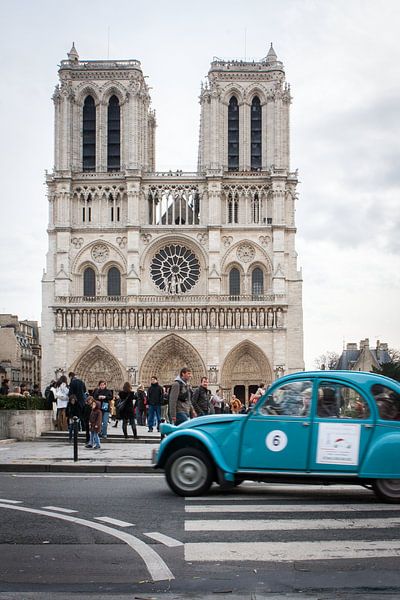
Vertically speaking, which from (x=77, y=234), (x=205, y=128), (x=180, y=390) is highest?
(x=205, y=128)

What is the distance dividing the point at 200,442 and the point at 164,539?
2645 millimetres

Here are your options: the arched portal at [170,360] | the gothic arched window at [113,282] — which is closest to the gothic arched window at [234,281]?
the arched portal at [170,360]

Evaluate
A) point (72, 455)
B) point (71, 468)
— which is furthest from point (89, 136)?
point (71, 468)

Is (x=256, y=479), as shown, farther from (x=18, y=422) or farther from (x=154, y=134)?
(x=154, y=134)

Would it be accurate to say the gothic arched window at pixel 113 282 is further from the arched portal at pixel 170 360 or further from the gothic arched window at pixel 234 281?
the gothic arched window at pixel 234 281

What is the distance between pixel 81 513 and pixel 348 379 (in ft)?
10.8

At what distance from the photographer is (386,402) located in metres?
9.92

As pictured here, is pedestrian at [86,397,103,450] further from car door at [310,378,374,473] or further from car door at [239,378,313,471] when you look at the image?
car door at [310,378,374,473]

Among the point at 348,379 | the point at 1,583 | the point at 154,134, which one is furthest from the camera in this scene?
the point at 154,134

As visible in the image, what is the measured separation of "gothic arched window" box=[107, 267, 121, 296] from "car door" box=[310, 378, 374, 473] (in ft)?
145

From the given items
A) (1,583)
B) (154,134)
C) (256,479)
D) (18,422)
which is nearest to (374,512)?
(256,479)

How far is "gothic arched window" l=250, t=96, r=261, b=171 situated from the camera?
54.4 meters

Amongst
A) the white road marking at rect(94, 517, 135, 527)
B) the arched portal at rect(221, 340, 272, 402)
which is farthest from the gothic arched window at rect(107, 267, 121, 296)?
the white road marking at rect(94, 517, 135, 527)

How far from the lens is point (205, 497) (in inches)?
403
